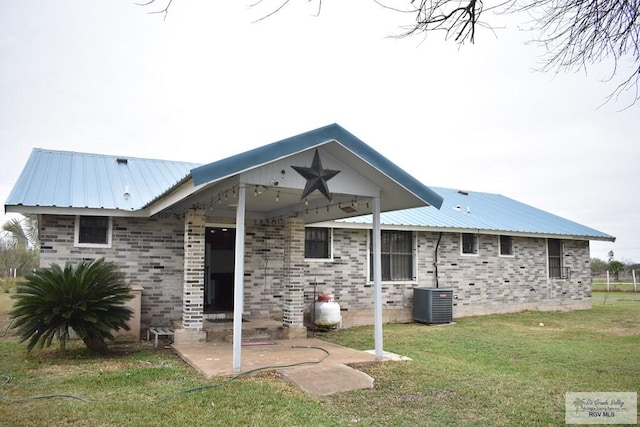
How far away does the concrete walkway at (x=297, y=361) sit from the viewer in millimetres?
6699

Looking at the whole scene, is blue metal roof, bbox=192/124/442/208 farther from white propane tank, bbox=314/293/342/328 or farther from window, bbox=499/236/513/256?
window, bbox=499/236/513/256

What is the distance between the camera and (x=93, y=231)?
10.5 m

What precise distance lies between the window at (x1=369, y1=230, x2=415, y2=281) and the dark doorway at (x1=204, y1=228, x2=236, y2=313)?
13.4ft

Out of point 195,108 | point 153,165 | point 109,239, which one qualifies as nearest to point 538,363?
point 109,239

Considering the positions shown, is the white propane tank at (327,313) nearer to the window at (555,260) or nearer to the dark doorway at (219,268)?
the dark doorway at (219,268)

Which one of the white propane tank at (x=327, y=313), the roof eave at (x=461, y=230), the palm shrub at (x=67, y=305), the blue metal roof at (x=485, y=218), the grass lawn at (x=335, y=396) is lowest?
the grass lawn at (x=335, y=396)

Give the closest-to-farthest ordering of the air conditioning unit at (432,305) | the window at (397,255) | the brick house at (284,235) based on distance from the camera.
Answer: the brick house at (284,235), the air conditioning unit at (432,305), the window at (397,255)

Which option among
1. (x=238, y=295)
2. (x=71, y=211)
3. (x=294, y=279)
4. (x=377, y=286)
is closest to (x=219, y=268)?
(x=294, y=279)

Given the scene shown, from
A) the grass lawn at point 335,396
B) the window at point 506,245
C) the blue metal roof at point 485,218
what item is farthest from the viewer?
the window at point 506,245

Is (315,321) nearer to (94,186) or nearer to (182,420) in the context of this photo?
(94,186)

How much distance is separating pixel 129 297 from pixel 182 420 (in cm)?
415

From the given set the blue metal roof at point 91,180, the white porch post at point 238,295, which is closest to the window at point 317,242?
the blue metal roof at point 91,180

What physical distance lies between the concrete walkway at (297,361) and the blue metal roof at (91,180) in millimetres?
3429

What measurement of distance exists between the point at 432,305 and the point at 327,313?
3.31 metres
